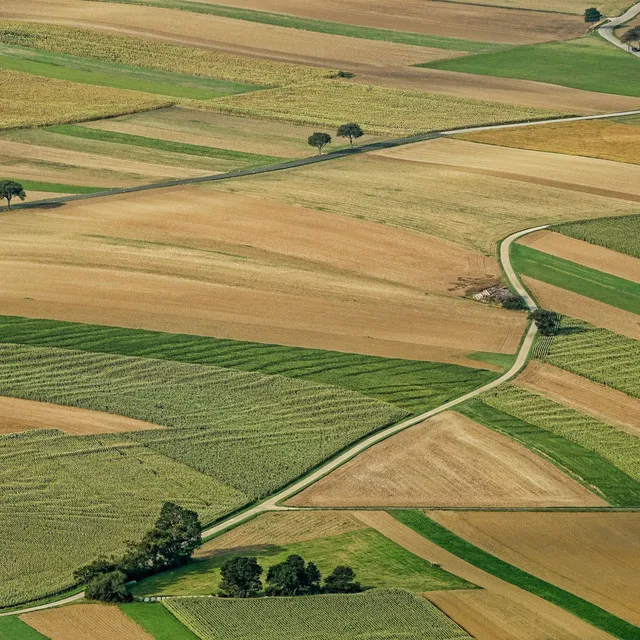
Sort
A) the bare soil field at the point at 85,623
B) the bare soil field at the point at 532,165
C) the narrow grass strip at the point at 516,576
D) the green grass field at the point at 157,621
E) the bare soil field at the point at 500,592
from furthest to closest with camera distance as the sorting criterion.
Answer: the bare soil field at the point at 532,165 → the narrow grass strip at the point at 516,576 → the bare soil field at the point at 500,592 → the green grass field at the point at 157,621 → the bare soil field at the point at 85,623

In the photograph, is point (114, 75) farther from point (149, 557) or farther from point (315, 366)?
point (149, 557)

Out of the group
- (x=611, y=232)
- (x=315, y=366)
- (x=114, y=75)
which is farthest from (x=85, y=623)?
(x=114, y=75)

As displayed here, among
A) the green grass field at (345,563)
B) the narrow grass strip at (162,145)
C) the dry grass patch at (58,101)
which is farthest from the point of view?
the dry grass patch at (58,101)

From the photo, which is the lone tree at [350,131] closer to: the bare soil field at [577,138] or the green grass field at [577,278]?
the bare soil field at [577,138]

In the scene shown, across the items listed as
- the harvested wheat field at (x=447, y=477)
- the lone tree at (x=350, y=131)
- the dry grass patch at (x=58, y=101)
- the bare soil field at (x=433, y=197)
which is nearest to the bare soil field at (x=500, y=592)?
the harvested wheat field at (x=447, y=477)

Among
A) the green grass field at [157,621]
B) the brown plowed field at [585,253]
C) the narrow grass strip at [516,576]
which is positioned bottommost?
the green grass field at [157,621]

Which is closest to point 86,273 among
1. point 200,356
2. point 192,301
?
point 192,301
